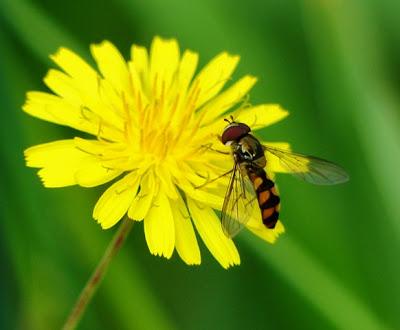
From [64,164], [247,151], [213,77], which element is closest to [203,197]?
[247,151]

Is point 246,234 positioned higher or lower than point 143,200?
lower

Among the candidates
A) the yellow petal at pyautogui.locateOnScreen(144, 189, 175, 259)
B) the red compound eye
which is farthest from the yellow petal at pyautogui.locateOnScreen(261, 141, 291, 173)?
the yellow petal at pyautogui.locateOnScreen(144, 189, 175, 259)

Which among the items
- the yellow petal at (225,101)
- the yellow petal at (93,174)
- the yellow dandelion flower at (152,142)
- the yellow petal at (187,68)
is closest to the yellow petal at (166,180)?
the yellow dandelion flower at (152,142)

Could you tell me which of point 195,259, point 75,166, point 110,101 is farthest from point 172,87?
point 195,259

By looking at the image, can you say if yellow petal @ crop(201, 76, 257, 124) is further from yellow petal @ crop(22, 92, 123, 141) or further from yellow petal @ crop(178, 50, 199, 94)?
yellow petal @ crop(22, 92, 123, 141)

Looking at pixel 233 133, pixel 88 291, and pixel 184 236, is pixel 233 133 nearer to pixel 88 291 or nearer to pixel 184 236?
pixel 184 236

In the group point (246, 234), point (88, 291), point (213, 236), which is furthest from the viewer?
point (246, 234)
